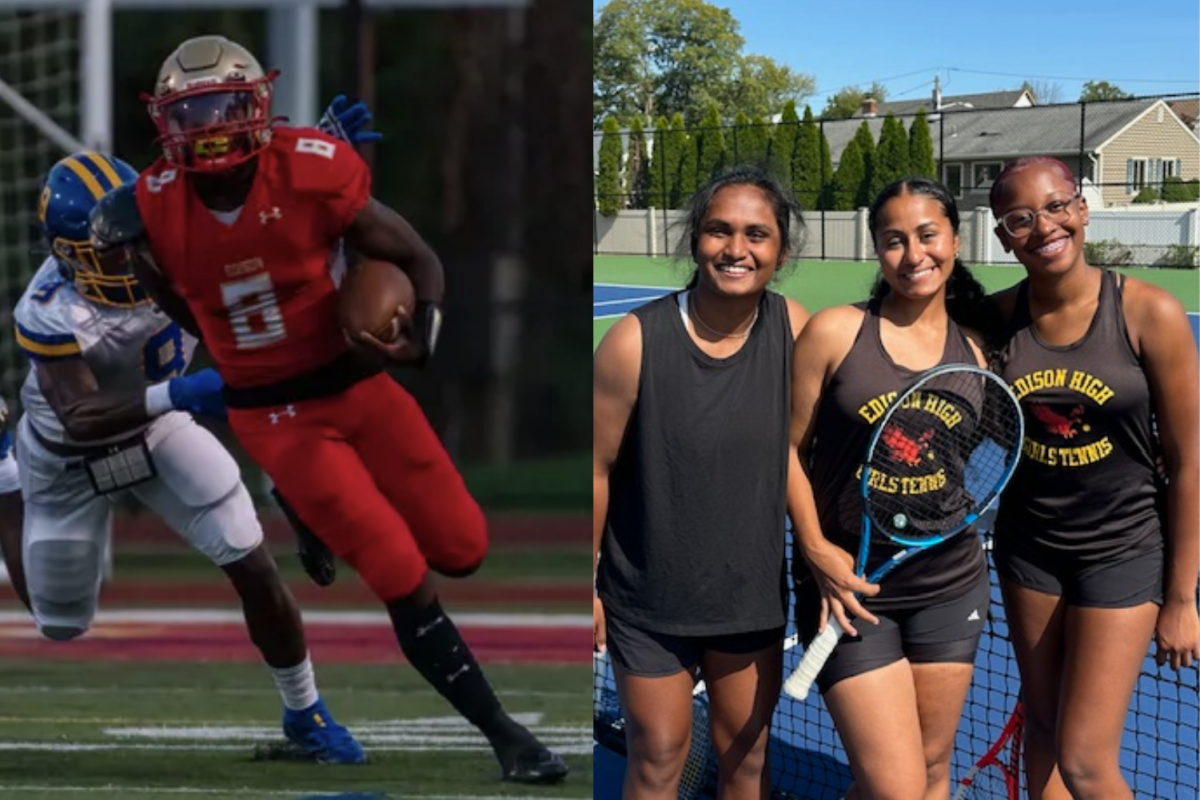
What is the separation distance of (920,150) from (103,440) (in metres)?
11.5

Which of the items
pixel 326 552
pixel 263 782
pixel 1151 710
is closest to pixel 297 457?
pixel 326 552

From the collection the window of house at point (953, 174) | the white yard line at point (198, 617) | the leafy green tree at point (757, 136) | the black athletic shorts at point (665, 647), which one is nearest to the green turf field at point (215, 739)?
the white yard line at point (198, 617)

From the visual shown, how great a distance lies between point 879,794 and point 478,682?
0.92 meters

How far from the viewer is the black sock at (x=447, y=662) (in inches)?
116

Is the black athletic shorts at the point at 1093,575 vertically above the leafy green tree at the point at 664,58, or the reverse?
the leafy green tree at the point at 664,58

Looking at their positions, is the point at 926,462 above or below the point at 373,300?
below

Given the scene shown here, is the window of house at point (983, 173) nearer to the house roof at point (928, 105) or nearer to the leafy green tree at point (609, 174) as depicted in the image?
the house roof at point (928, 105)

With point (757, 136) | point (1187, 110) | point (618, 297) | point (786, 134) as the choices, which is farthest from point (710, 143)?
point (1187, 110)

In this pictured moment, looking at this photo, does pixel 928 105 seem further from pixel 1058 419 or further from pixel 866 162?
pixel 1058 419

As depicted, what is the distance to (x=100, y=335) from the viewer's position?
108 inches

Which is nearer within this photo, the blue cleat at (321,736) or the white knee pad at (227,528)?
the white knee pad at (227,528)

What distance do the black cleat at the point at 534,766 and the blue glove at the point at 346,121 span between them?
1373 mm

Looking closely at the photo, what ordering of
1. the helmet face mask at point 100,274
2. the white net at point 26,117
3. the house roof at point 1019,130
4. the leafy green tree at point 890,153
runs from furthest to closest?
1. the house roof at point 1019,130
2. the leafy green tree at point 890,153
3. the white net at point 26,117
4. the helmet face mask at point 100,274

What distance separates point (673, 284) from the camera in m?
16.5
